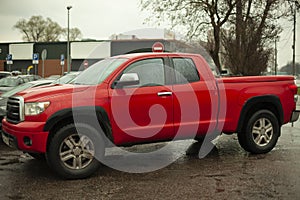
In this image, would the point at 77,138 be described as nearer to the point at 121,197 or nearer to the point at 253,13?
the point at 121,197

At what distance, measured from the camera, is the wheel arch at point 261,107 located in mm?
7047

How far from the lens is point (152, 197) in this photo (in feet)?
16.0

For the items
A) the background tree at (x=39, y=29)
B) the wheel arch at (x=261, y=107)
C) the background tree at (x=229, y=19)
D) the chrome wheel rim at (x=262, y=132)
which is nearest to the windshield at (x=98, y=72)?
the wheel arch at (x=261, y=107)

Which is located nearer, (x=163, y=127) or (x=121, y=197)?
(x=121, y=197)

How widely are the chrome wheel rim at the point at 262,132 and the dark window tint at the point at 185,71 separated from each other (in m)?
1.57

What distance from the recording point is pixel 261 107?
24.4 feet

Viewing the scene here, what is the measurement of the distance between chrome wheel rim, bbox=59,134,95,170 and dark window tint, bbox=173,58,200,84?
1.80 metres

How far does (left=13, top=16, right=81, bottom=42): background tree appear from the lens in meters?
74.6

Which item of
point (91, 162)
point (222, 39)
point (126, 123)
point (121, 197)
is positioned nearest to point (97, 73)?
point (126, 123)

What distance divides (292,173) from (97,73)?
3405 millimetres

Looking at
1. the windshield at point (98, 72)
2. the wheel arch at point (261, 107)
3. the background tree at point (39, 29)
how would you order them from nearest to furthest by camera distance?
1. the windshield at point (98, 72)
2. the wheel arch at point (261, 107)
3. the background tree at point (39, 29)

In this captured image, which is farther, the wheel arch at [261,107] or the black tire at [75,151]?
the wheel arch at [261,107]

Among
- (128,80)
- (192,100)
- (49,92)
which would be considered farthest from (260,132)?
(49,92)

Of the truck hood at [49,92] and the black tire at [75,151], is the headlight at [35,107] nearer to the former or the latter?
the truck hood at [49,92]
